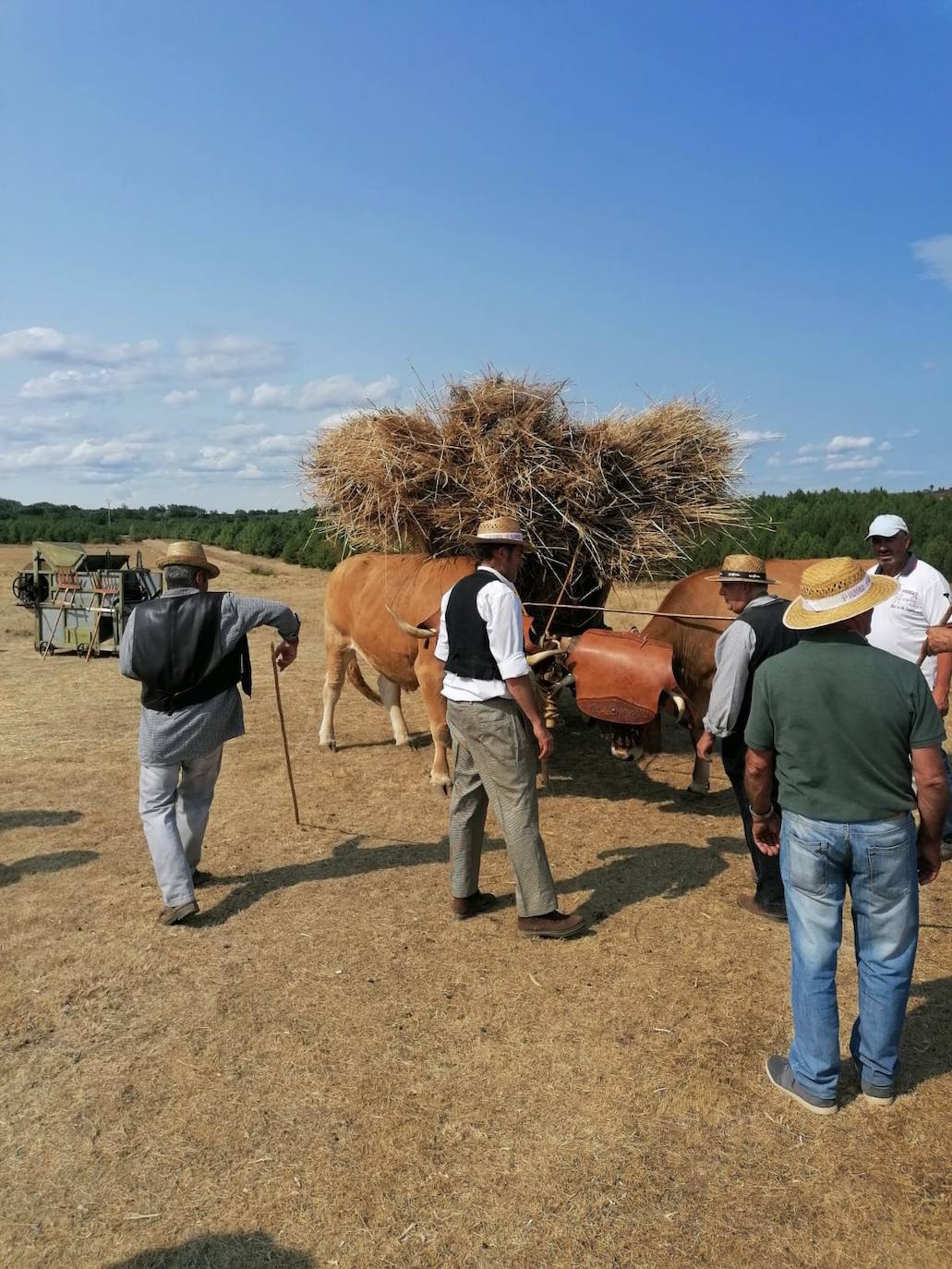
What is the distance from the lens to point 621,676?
19.0 ft

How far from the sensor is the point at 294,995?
3941 millimetres

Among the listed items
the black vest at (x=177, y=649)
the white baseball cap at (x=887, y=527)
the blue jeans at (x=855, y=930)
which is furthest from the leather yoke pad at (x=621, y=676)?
the blue jeans at (x=855, y=930)

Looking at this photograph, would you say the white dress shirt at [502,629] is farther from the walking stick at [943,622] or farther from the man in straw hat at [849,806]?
the walking stick at [943,622]

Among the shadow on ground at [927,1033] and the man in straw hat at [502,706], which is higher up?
the man in straw hat at [502,706]

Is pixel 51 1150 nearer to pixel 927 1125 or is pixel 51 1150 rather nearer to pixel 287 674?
pixel 927 1125

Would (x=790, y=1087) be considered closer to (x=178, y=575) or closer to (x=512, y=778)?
(x=512, y=778)

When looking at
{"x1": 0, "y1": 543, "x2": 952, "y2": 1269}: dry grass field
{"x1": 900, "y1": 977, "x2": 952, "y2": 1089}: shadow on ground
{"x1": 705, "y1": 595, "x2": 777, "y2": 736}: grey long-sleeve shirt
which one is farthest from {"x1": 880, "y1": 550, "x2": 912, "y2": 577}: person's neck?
{"x1": 900, "y1": 977, "x2": 952, "y2": 1089}: shadow on ground

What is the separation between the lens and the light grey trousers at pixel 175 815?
4.61 meters

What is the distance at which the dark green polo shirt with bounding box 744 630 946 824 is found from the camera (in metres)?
2.85

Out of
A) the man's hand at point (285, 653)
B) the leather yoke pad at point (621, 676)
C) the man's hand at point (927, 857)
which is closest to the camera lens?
the man's hand at point (927, 857)

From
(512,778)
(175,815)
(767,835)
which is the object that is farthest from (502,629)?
(175,815)

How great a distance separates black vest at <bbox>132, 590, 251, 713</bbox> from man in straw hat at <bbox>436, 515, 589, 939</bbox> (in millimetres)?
1168

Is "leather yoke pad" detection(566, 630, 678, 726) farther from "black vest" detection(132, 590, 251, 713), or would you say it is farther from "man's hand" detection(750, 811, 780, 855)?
"black vest" detection(132, 590, 251, 713)

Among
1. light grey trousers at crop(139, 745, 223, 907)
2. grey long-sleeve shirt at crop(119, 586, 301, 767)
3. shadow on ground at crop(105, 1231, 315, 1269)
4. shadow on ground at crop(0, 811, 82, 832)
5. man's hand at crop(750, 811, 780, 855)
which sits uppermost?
grey long-sleeve shirt at crop(119, 586, 301, 767)
